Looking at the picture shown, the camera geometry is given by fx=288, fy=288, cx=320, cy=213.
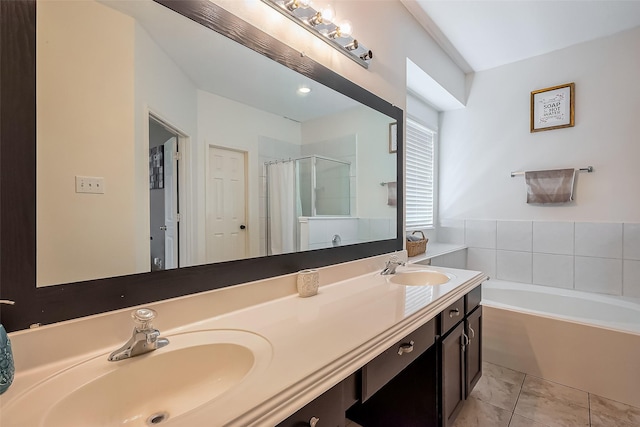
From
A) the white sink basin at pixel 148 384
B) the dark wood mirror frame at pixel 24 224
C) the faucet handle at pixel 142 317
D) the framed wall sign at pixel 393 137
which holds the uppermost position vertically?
the framed wall sign at pixel 393 137

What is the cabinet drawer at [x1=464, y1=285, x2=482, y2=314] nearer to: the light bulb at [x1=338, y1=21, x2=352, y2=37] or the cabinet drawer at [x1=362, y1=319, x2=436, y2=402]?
the cabinet drawer at [x1=362, y1=319, x2=436, y2=402]

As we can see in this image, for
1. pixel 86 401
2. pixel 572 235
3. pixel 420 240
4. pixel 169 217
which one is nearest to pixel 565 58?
pixel 572 235

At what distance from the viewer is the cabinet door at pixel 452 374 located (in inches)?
51.6

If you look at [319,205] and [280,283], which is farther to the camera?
[319,205]

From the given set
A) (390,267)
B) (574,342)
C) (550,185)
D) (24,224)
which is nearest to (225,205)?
(24,224)

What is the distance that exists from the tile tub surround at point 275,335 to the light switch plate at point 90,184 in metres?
0.33

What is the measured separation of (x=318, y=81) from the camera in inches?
56.3

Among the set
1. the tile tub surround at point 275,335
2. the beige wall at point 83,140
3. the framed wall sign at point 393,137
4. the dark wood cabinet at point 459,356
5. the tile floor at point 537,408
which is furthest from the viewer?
the framed wall sign at point 393,137

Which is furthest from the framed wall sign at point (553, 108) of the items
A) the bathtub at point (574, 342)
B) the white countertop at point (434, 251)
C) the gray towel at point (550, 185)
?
the bathtub at point (574, 342)

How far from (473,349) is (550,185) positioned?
187cm

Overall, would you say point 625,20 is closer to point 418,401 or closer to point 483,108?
point 483,108

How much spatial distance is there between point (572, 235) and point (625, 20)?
1.72 metres

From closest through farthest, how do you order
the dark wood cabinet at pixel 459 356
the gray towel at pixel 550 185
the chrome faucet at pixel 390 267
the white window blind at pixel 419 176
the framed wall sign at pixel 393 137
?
the dark wood cabinet at pixel 459 356, the chrome faucet at pixel 390 267, the framed wall sign at pixel 393 137, the gray towel at pixel 550 185, the white window blind at pixel 419 176

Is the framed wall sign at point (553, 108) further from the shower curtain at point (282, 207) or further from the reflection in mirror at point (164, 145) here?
the shower curtain at point (282, 207)
